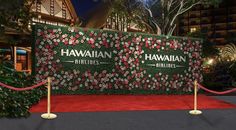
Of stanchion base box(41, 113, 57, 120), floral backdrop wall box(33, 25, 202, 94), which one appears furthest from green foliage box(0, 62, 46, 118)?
floral backdrop wall box(33, 25, 202, 94)

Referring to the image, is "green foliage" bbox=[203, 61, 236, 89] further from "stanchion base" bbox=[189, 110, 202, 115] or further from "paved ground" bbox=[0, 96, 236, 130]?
"paved ground" bbox=[0, 96, 236, 130]

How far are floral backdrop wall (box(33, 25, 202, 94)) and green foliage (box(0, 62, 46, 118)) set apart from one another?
4.96ft

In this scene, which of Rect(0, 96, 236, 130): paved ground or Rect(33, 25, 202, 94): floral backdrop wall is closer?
Rect(0, 96, 236, 130): paved ground

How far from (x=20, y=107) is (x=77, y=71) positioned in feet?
15.5

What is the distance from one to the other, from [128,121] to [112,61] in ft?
17.8

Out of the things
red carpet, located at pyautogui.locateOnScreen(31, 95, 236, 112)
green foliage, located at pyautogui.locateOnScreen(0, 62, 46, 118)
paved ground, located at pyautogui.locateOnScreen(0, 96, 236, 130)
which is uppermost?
green foliage, located at pyautogui.locateOnScreen(0, 62, 46, 118)

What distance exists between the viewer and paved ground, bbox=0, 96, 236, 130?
7.49 metres

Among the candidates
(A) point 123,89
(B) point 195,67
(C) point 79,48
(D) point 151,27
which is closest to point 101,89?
(A) point 123,89

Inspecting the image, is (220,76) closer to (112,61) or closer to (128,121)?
(112,61)

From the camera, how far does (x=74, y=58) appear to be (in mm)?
12742

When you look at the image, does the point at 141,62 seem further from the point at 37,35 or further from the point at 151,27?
the point at 151,27

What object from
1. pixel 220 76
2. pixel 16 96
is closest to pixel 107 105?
pixel 16 96

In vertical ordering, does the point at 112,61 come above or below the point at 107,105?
above

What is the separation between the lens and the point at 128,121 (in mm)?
8117
